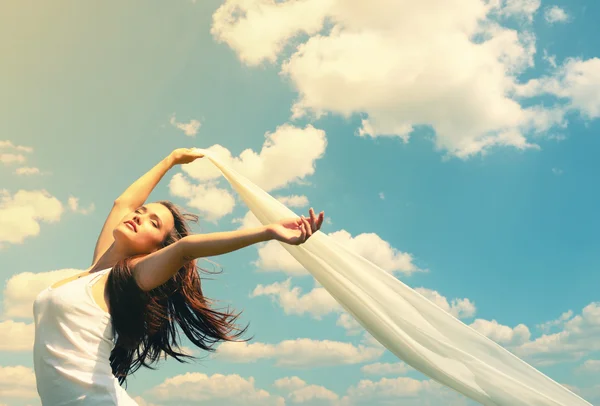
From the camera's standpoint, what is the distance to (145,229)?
4.50 metres

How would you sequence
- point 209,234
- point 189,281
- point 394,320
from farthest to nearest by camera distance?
1. point 189,281
2. point 394,320
3. point 209,234

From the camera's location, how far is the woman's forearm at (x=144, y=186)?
17.4 feet

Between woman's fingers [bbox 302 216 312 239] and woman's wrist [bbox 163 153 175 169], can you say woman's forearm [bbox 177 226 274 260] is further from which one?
woman's wrist [bbox 163 153 175 169]

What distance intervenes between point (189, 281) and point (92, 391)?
1204 mm

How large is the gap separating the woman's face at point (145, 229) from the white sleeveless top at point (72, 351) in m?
0.48

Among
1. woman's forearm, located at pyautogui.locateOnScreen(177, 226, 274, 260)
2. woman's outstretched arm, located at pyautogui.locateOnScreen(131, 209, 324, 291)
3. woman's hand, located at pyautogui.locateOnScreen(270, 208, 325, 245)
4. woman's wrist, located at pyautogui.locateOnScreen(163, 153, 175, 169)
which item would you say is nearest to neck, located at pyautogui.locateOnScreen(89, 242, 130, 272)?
woman's outstretched arm, located at pyautogui.locateOnScreen(131, 209, 324, 291)

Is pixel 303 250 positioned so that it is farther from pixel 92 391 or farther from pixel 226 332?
pixel 92 391

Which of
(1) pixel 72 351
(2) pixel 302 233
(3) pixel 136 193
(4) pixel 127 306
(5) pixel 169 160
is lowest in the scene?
(1) pixel 72 351

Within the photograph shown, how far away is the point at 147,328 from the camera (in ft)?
15.1

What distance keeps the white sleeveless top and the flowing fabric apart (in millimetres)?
1652

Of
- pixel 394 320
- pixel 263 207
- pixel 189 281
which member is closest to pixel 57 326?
pixel 189 281

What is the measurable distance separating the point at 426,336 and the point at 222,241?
1804mm

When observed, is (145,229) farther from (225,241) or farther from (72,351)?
(225,241)

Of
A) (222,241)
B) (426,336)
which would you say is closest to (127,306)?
(222,241)
